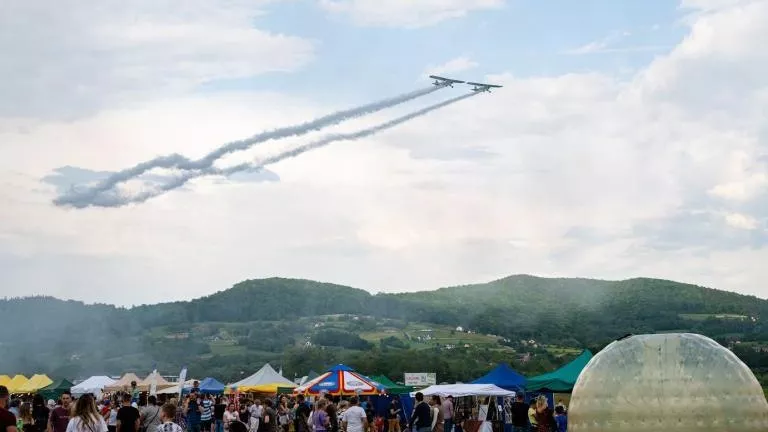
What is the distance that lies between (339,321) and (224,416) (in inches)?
4710

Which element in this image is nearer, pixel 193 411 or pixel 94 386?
pixel 193 411

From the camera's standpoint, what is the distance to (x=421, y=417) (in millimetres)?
22344

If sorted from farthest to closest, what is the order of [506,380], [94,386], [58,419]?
[94,386], [506,380], [58,419]

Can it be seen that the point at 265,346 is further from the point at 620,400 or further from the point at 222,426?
the point at 620,400

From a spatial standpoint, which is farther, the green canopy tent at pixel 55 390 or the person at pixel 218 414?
the green canopy tent at pixel 55 390

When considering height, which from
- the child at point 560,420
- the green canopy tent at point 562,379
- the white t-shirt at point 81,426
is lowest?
the child at point 560,420

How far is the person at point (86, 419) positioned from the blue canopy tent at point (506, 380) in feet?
72.5

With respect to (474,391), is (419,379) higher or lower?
higher

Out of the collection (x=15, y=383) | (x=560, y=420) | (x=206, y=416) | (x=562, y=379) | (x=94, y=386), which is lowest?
(x=560, y=420)

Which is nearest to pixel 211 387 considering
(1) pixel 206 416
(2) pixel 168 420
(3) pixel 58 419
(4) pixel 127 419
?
(1) pixel 206 416

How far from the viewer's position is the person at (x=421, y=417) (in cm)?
2225

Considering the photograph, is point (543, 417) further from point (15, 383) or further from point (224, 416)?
point (15, 383)

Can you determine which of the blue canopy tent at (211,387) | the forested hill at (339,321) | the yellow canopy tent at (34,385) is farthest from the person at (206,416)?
the forested hill at (339,321)

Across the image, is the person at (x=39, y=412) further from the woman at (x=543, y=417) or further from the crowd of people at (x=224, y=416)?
the woman at (x=543, y=417)
